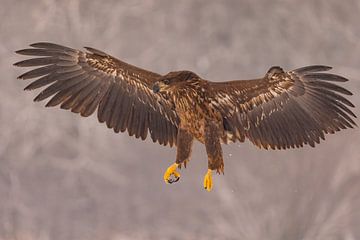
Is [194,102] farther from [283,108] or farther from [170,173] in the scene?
[283,108]

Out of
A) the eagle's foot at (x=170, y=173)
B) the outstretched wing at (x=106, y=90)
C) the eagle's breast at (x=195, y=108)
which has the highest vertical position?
the outstretched wing at (x=106, y=90)

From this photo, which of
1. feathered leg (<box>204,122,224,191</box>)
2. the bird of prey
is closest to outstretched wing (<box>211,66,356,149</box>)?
the bird of prey

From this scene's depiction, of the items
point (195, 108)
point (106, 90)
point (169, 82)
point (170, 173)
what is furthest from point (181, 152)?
point (106, 90)

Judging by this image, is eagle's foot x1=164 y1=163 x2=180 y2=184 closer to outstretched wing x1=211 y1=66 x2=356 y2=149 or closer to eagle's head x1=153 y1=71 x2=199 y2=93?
outstretched wing x1=211 y1=66 x2=356 y2=149

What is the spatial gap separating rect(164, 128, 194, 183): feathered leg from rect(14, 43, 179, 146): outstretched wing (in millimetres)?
294

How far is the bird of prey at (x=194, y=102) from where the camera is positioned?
5746mm

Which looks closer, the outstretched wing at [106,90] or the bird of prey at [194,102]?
the bird of prey at [194,102]

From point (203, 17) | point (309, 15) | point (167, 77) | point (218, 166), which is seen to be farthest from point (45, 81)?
point (309, 15)

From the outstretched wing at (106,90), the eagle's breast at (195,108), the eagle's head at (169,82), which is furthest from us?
the outstretched wing at (106,90)

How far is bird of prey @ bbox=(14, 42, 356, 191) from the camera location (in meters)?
5.75

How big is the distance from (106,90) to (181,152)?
843 millimetres

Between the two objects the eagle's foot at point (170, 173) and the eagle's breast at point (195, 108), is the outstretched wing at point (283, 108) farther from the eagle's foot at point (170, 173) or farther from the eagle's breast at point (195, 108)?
the eagle's foot at point (170, 173)

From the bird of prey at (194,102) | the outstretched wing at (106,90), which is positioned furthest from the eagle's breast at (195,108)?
the outstretched wing at (106,90)

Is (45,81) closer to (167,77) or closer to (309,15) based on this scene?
(167,77)
